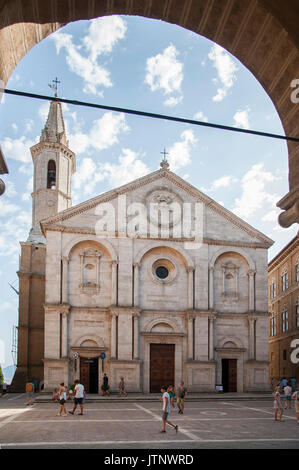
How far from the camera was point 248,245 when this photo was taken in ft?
129

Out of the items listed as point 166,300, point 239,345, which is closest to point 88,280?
point 166,300

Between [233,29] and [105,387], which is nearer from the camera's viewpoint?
[233,29]

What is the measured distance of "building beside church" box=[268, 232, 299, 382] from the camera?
Result: 45.9 metres

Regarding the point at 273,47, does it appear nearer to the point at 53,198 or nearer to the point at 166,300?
the point at 166,300

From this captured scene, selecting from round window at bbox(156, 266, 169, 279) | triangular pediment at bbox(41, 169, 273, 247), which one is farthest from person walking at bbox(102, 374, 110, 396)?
triangular pediment at bbox(41, 169, 273, 247)

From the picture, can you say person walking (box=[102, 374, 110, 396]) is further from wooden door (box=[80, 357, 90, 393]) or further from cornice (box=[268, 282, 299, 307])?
cornice (box=[268, 282, 299, 307])

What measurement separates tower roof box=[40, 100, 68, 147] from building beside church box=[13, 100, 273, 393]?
1408 cm

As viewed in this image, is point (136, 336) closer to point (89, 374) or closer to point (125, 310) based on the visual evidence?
point (125, 310)

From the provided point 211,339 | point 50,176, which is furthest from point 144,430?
point 50,176

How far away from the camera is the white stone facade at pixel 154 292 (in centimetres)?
3525

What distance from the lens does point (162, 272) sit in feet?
125

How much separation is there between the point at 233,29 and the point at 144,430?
14179 millimetres

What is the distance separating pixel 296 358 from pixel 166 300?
15337 millimetres
